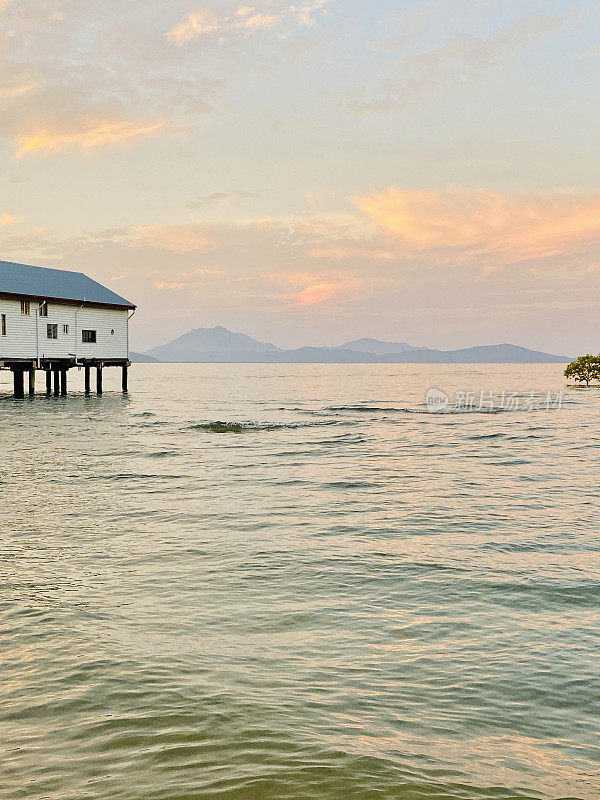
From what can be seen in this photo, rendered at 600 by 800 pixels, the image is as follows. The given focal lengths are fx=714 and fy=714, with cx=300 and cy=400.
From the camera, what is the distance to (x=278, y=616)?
8.63 metres

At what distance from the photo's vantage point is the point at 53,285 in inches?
2100

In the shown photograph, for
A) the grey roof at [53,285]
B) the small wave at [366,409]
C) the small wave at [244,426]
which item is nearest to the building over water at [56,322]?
the grey roof at [53,285]

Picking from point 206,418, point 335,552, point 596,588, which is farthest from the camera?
point 206,418

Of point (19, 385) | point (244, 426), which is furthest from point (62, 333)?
point (244, 426)

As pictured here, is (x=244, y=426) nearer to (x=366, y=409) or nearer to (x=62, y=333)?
(x=366, y=409)

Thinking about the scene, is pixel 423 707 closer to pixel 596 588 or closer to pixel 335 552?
pixel 596 588

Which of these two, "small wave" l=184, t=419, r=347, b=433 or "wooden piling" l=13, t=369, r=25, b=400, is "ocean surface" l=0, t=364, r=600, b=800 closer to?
"small wave" l=184, t=419, r=347, b=433

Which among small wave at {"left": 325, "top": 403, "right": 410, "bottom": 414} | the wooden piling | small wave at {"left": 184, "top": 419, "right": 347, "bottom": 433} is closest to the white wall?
the wooden piling

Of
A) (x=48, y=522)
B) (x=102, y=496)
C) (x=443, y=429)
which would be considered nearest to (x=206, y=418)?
(x=443, y=429)

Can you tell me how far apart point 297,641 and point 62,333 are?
157ft

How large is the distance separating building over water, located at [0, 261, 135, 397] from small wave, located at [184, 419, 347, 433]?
15.7m

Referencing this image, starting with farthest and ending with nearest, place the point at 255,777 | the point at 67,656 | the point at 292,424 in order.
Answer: the point at 292,424 < the point at 67,656 < the point at 255,777

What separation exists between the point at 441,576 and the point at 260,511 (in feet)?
19.4

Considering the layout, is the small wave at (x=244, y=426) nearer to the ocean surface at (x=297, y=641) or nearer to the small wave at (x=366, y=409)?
the small wave at (x=366, y=409)
